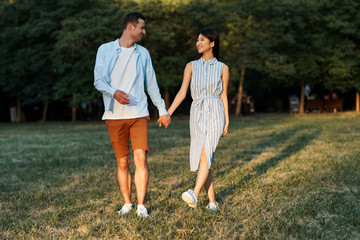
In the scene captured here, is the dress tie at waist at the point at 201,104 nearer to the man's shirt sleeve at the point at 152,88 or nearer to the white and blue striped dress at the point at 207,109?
the white and blue striped dress at the point at 207,109

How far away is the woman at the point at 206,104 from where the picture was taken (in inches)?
179

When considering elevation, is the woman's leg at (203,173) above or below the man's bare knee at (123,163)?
below

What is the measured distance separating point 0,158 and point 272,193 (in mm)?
6852

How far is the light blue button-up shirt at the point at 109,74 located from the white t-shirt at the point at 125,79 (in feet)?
0.14

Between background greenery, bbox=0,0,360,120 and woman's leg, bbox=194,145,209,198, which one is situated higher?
background greenery, bbox=0,0,360,120

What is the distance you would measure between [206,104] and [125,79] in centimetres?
92

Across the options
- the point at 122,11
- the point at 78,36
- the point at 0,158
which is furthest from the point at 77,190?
the point at 122,11

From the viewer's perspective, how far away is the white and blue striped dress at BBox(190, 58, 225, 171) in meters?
4.55

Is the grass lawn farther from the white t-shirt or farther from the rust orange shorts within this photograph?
the white t-shirt

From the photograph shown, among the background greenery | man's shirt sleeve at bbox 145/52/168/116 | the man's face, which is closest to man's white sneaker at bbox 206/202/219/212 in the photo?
man's shirt sleeve at bbox 145/52/168/116

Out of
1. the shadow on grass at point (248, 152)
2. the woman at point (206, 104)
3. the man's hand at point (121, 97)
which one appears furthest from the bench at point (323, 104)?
the man's hand at point (121, 97)

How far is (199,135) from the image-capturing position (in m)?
4.61

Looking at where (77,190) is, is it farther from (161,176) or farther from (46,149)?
(46,149)

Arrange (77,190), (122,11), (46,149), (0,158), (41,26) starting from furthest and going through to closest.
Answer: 1. (41,26)
2. (122,11)
3. (46,149)
4. (0,158)
5. (77,190)
